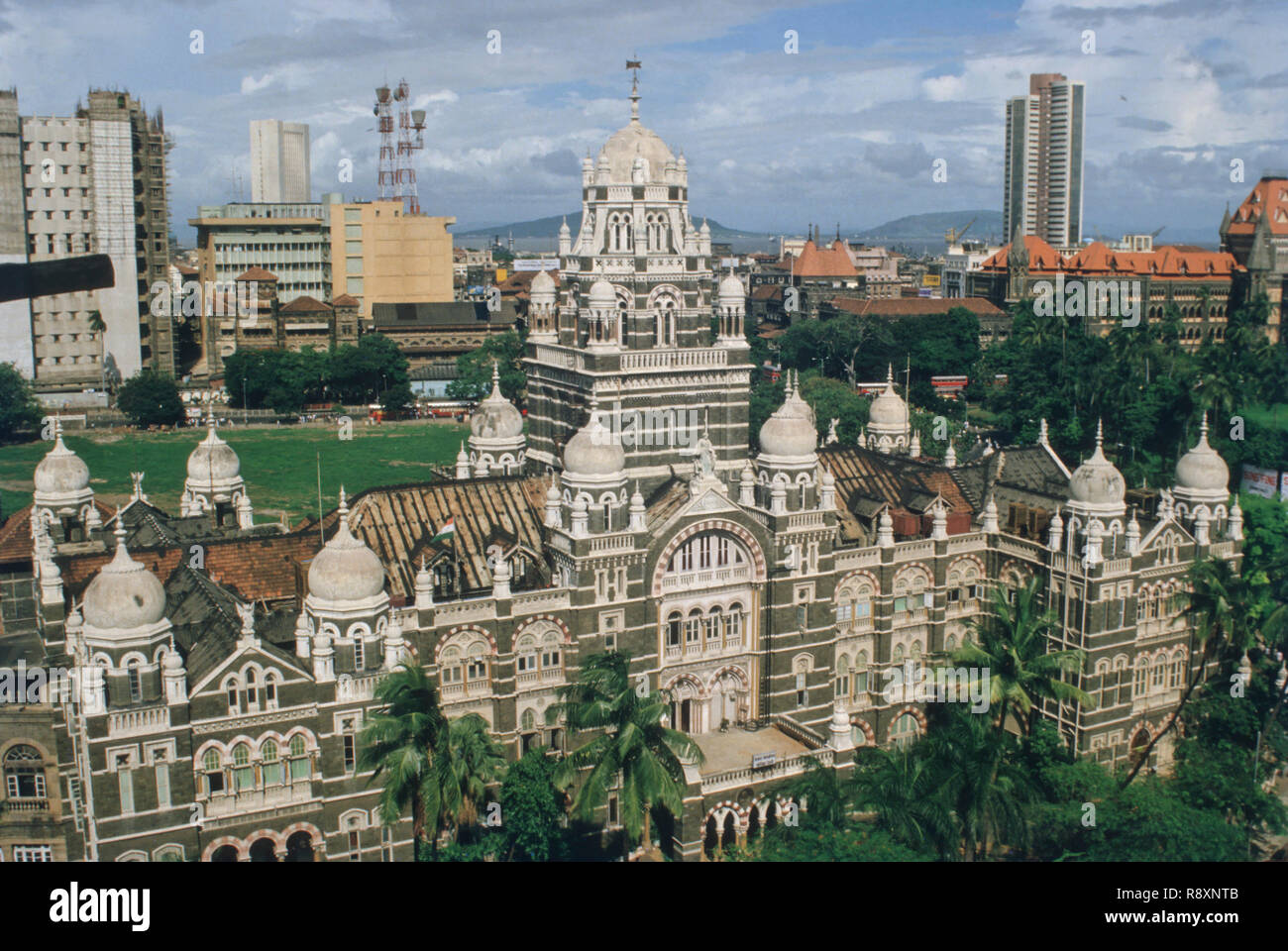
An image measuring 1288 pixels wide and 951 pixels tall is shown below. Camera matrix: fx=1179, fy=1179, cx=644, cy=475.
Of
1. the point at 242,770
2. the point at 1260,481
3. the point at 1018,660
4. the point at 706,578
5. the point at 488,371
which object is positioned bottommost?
the point at 242,770

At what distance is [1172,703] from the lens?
54344mm

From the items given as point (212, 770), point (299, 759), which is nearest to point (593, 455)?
point (299, 759)

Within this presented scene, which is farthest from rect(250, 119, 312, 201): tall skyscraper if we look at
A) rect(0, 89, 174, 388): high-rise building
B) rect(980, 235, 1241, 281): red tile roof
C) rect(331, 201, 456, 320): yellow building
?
rect(980, 235, 1241, 281): red tile roof

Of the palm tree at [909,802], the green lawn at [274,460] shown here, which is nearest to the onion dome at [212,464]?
the green lawn at [274,460]

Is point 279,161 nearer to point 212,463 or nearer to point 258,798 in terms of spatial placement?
point 212,463

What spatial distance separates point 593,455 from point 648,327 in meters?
10.0

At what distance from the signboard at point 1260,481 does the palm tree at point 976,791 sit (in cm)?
5524

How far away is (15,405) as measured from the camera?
6856 cm

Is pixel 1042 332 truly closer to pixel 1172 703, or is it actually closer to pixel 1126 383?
pixel 1126 383

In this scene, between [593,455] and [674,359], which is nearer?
[593,455]

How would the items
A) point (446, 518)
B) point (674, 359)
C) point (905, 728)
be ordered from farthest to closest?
point (905, 728) < point (674, 359) < point (446, 518)

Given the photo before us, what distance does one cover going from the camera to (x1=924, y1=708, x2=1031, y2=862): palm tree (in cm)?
3912

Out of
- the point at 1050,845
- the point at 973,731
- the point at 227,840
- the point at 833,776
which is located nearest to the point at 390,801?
the point at 227,840
